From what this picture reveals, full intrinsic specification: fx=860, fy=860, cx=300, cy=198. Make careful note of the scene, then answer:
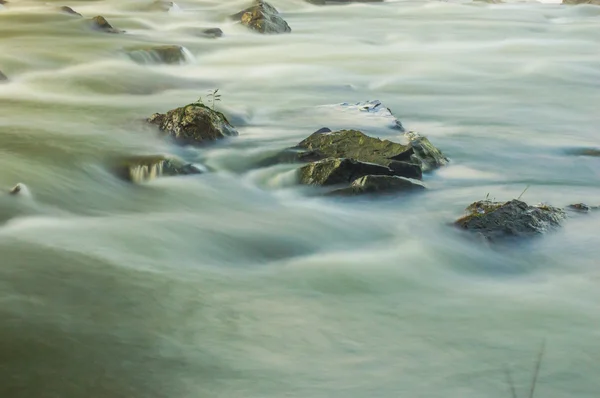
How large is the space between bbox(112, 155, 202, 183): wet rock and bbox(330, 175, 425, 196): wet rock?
4.29 ft

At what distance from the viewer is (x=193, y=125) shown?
804 cm

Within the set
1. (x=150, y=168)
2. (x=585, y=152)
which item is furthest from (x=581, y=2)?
(x=150, y=168)

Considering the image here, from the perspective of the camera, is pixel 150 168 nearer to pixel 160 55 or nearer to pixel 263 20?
pixel 160 55

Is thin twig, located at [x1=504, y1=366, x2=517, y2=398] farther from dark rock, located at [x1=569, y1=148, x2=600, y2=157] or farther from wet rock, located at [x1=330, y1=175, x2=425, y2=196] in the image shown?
dark rock, located at [x1=569, y1=148, x2=600, y2=157]

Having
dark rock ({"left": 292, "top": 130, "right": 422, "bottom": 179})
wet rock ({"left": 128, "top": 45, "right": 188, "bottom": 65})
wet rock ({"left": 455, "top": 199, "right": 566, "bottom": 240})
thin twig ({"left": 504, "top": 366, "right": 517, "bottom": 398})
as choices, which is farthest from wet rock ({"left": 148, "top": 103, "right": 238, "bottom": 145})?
thin twig ({"left": 504, "top": 366, "right": 517, "bottom": 398})

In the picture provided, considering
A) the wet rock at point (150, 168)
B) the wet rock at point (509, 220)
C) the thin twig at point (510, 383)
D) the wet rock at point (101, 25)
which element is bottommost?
the wet rock at point (101, 25)

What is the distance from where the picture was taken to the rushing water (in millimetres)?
3619

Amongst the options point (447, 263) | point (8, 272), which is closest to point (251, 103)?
point (447, 263)

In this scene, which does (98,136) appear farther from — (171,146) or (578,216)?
(578,216)

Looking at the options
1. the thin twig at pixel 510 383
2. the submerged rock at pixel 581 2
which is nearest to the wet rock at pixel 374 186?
the thin twig at pixel 510 383

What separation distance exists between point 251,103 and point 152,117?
2.06 m

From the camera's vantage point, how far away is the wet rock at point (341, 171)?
6652mm

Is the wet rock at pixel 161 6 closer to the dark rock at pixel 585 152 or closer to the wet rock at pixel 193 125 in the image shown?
the wet rock at pixel 193 125

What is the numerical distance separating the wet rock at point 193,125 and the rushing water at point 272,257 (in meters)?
0.20
